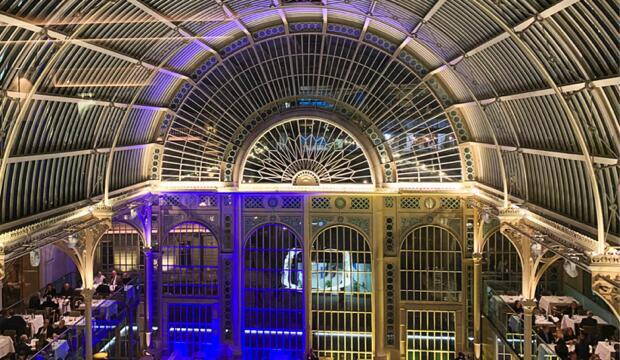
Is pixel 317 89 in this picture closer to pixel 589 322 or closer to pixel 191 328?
pixel 191 328

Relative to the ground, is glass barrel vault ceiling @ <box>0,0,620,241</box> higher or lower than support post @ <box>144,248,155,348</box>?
higher

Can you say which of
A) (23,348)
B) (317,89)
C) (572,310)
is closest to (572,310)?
(572,310)

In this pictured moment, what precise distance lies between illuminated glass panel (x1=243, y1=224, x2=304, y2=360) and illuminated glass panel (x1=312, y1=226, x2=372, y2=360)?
1084 millimetres

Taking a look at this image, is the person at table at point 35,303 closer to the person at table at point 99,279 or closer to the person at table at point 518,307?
the person at table at point 99,279

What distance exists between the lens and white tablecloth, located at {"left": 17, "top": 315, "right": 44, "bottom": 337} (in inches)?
1067

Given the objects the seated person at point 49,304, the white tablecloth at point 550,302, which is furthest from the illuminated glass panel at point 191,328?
the white tablecloth at point 550,302

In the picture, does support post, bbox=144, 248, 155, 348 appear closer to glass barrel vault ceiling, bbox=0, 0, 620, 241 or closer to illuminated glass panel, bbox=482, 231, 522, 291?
glass barrel vault ceiling, bbox=0, 0, 620, 241

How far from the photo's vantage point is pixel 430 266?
3716 centimetres

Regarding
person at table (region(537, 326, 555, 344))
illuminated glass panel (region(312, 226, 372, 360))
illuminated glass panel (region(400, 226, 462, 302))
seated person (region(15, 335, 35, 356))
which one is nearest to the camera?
seated person (region(15, 335, 35, 356))

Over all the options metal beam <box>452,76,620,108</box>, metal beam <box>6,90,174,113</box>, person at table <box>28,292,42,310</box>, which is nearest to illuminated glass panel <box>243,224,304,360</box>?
metal beam <box>6,90,174,113</box>

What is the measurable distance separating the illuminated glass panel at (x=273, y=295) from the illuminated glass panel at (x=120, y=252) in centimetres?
638

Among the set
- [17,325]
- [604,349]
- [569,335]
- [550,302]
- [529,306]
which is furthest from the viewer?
[550,302]

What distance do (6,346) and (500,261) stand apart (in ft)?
78.3

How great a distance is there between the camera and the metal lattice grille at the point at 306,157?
124 ft
